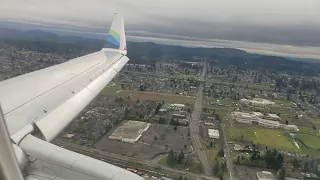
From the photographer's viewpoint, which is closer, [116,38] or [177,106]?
[116,38]

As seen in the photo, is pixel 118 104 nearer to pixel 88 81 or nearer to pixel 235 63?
pixel 88 81

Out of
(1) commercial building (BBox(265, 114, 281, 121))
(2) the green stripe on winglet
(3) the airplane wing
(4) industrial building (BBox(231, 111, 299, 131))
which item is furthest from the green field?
(3) the airplane wing

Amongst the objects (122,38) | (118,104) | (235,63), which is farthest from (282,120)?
(235,63)

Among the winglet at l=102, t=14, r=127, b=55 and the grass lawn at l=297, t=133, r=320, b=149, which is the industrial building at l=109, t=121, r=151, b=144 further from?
the grass lawn at l=297, t=133, r=320, b=149

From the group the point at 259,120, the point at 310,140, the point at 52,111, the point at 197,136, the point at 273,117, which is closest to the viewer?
the point at 52,111

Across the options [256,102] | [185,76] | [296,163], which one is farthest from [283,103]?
[296,163]

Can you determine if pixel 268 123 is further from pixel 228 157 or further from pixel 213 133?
pixel 228 157

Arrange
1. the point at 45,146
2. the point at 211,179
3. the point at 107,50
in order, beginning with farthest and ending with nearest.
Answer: the point at 211,179 → the point at 107,50 → the point at 45,146
